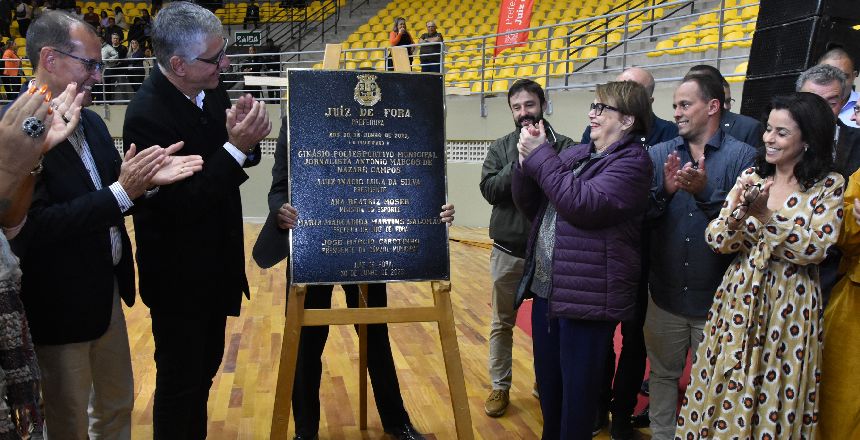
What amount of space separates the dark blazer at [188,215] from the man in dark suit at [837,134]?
78.3 inches

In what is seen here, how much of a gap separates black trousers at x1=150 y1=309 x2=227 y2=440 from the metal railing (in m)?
3.85

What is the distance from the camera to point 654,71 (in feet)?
25.1

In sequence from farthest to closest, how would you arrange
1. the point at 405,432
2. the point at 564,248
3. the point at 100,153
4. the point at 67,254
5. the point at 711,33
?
the point at 711,33 → the point at 405,432 → the point at 564,248 → the point at 100,153 → the point at 67,254

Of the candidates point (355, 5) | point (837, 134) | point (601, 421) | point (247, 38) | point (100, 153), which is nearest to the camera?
point (100, 153)

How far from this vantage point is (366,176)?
2396mm

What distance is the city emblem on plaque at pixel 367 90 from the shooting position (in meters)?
2.38

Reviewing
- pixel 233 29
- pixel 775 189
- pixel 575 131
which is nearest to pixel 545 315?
pixel 775 189

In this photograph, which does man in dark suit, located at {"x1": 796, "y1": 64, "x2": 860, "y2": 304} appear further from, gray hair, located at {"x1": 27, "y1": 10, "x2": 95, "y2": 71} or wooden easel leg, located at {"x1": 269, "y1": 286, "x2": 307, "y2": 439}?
gray hair, located at {"x1": 27, "y1": 10, "x2": 95, "y2": 71}

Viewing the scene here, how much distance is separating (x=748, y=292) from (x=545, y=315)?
675mm

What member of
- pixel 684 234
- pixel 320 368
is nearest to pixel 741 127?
pixel 684 234

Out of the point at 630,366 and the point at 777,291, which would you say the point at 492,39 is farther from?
the point at 777,291

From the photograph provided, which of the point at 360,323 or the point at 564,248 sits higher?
the point at 564,248

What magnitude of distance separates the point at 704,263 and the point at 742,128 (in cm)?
73

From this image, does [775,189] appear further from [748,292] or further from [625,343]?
[625,343]
